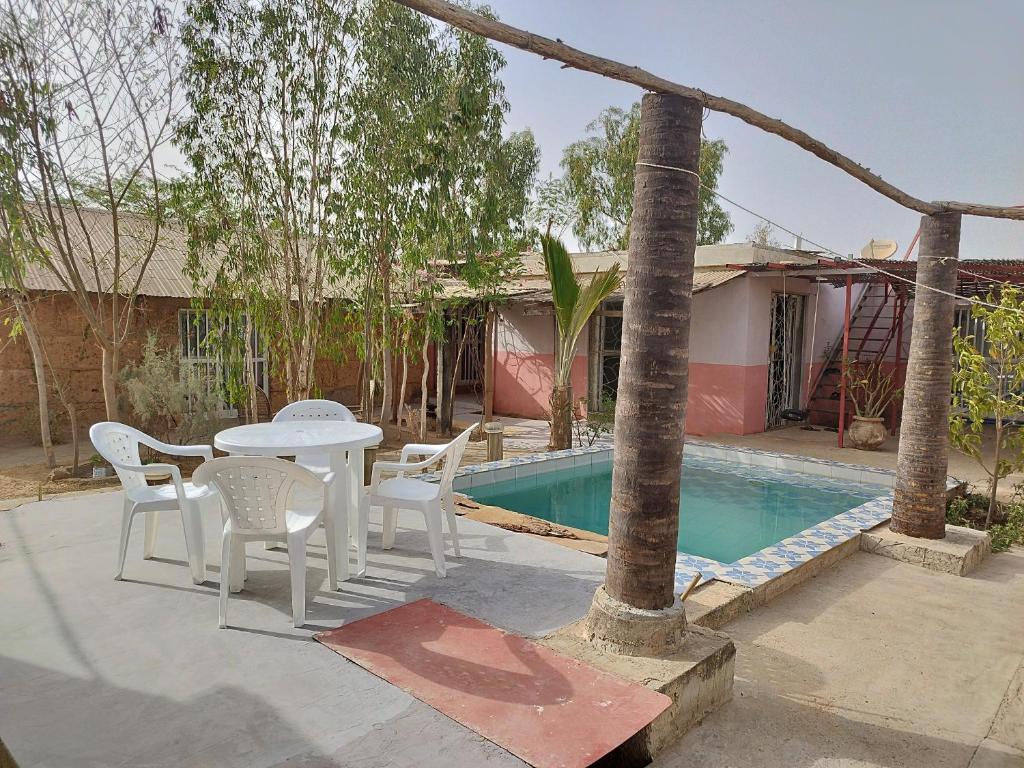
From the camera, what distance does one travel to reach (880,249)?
11555 mm

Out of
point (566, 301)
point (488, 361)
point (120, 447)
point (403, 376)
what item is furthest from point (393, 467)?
point (488, 361)

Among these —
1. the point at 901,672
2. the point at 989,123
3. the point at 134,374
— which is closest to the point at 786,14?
the point at 989,123

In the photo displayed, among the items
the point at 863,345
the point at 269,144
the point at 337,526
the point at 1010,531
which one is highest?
the point at 269,144

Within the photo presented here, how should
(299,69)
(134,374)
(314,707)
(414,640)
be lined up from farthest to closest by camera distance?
(134,374) < (299,69) < (414,640) < (314,707)

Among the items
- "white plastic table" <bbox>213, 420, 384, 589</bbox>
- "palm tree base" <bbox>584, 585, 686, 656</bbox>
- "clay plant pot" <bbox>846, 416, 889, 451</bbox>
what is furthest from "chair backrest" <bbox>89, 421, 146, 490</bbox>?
"clay plant pot" <bbox>846, 416, 889, 451</bbox>

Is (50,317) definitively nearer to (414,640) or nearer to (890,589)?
(414,640)

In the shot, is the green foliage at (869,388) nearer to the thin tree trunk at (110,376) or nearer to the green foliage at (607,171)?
the thin tree trunk at (110,376)

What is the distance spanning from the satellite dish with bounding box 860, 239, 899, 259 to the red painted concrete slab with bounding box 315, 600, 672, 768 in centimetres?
1076

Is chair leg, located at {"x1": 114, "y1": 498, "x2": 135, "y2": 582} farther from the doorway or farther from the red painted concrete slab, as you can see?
the doorway

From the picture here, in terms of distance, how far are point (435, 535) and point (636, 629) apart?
1.42 metres

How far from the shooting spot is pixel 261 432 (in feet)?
13.6

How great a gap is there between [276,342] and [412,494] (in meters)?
5.29

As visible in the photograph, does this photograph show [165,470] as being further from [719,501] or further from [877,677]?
[719,501]

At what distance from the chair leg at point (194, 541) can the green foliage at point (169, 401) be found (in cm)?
572
